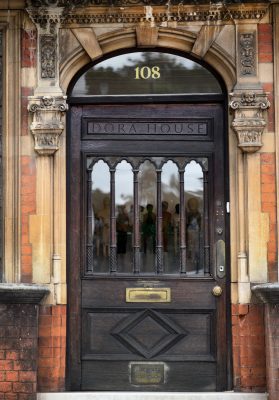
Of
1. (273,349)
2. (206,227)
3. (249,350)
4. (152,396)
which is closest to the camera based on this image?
(273,349)

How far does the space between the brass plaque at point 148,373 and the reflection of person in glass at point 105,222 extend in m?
1.15

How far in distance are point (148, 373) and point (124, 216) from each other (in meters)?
1.55

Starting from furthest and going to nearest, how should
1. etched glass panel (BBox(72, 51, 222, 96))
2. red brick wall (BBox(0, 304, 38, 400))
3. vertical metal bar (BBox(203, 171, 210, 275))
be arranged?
etched glass panel (BBox(72, 51, 222, 96)) → vertical metal bar (BBox(203, 171, 210, 275)) → red brick wall (BBox(0, 304, 38, 400))

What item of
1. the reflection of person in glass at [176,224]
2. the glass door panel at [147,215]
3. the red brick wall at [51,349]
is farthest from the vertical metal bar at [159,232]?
the red brick wall at [51,349]

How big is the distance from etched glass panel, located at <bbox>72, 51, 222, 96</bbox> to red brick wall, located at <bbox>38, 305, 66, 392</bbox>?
7.25 ft

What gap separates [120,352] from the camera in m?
7.51

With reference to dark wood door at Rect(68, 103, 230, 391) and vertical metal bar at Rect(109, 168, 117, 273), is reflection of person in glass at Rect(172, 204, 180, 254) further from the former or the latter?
vertical metal bar at Rect(109, 168, 117, 273)

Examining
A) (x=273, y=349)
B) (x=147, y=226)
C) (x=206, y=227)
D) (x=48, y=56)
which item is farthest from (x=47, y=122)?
(x=273, y=349)

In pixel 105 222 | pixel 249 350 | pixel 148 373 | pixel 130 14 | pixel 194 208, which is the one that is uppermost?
pixel 130 14

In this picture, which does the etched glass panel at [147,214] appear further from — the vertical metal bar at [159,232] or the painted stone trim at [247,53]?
the painted stone trim at [247,53]

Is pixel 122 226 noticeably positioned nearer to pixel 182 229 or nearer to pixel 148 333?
pixel 182 229

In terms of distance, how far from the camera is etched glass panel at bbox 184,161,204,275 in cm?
765

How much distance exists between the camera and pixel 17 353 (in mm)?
6836

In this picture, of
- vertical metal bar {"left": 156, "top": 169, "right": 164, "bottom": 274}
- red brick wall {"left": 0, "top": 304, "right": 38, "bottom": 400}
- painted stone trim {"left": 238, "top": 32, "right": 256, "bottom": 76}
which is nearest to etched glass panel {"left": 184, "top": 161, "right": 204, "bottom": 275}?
vertical metal bar {"left": 156, "top": 169, "right": 164, "bottom": 274}
